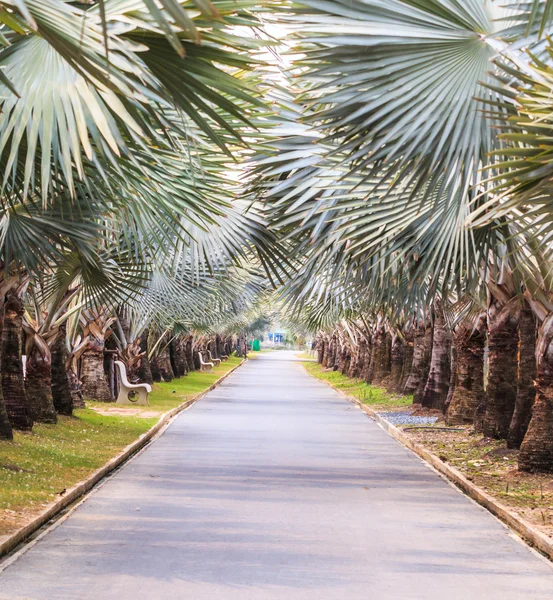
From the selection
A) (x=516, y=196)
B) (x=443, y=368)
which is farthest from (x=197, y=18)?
(x=443, y=368)

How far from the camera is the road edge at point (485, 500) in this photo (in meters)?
9.30

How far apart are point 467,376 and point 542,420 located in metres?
8.47

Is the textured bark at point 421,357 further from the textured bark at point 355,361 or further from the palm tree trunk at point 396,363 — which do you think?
the textured bark at point 355,361

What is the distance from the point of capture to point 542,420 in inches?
530

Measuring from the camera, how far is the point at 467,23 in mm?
6840

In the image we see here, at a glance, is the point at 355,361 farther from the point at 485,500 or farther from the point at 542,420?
the point at 485,500

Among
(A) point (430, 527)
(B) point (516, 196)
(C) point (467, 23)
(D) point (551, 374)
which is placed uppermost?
(C) point (467, 23)

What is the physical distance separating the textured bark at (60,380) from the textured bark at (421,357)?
11.4m

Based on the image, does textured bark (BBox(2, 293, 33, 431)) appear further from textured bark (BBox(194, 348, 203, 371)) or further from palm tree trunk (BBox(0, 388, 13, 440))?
textured bark (BBox(194, 348, 203, 371))

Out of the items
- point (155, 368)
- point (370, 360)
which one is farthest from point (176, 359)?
point (370, 360)

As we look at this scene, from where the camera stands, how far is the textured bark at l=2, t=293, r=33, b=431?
17.3 metres

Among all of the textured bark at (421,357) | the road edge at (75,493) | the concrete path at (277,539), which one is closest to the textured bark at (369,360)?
the textured bark at (421,357)

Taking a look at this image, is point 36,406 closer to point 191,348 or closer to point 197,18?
point 197,18

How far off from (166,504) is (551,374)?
535 centimetres
